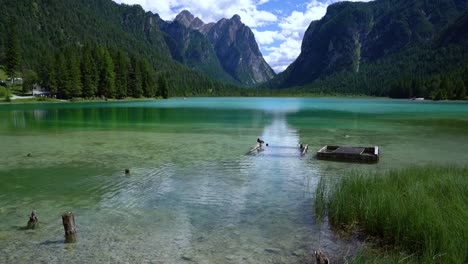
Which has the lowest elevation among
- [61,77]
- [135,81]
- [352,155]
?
[352,155]

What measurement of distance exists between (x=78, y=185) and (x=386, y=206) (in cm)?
1499

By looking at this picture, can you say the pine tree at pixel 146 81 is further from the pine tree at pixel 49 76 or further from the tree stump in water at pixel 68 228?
the tree stump in water at pixel 68 228

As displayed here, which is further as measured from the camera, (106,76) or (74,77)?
(106,76)

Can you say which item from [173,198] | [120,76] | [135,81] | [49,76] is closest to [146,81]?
[135,81]

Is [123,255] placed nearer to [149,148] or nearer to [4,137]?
[149,148]

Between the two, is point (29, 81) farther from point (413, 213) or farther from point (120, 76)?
point (413, 213)

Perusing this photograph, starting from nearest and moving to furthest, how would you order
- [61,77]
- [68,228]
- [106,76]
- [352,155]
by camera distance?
1. [68,228]
2. [352,155]
3. [61,77]
4. [106,76]

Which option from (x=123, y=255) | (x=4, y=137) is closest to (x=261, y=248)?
(x=123, y=255)

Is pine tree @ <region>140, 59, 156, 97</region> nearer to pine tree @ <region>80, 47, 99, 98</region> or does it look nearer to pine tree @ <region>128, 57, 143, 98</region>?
pine tree @ <region>128, 57, 143, 98</region>

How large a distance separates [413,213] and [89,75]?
15029 cm

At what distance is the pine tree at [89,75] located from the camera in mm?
145375

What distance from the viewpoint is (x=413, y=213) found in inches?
440

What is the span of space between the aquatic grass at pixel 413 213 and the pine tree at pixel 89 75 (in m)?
145

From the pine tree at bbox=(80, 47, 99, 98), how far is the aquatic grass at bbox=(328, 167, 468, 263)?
476 feet
